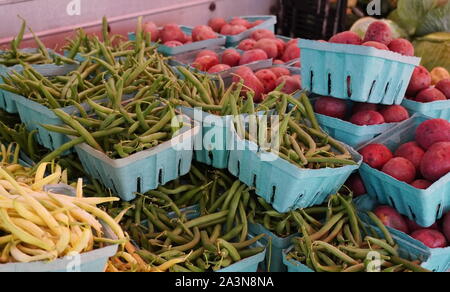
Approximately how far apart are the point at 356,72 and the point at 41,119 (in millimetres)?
1521

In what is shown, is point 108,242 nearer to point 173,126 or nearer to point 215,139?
point 173,126

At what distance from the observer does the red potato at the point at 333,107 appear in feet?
8.05

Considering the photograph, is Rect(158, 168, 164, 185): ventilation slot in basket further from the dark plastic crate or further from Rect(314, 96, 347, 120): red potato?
the dark plastic crate

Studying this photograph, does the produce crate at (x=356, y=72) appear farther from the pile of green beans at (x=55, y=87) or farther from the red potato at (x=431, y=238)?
the pile of green beans at (x=55, y=87)

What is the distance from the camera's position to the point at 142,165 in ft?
6.49

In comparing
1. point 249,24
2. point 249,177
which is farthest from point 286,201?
point 249,24

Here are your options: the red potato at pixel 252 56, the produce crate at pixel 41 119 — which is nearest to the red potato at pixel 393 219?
the red potato at pixel 252 56

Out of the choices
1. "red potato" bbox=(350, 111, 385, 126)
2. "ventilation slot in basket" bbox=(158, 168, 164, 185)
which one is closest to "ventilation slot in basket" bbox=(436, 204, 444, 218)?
"red potato" bbox=(350, 111, 385, 126)

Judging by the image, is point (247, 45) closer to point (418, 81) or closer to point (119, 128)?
point (418, 81)

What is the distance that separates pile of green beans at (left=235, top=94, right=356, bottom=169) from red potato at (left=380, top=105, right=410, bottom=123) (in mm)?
401

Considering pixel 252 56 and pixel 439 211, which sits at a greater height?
pixel 252 56

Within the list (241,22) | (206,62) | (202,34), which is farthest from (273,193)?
(241,22)

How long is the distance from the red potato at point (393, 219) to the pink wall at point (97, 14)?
251 centimetres

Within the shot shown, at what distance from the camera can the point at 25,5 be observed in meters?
3.34
